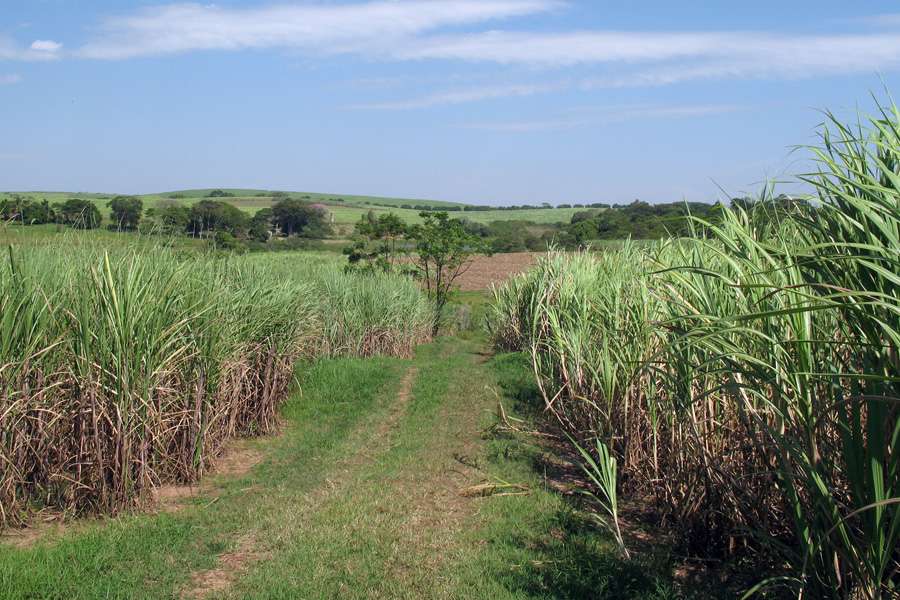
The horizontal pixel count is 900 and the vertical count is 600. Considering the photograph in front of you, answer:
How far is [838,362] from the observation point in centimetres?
355

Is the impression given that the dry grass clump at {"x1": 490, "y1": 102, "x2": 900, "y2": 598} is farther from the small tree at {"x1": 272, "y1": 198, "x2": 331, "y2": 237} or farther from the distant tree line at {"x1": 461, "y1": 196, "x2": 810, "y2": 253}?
the small tree at {"x1": 272, "y1": 198, "x2": 331, "y2": 237}

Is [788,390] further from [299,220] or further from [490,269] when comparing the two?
[490,269]

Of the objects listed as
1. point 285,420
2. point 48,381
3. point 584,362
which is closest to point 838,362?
point 584,362

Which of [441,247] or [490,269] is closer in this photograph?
[441,247]

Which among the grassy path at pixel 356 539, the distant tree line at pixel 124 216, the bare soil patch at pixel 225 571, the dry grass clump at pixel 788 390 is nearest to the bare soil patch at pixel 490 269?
the distant tree line at pixel 124 216

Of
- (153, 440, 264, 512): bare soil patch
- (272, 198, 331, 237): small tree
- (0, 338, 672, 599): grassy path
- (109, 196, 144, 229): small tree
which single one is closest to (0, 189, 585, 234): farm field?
(272, 198, 331, 237): small tree

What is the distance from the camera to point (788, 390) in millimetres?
3631

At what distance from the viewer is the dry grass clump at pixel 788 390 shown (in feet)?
9.47

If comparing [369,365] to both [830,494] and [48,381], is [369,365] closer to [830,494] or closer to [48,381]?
[48,381]

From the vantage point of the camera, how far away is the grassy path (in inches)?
178

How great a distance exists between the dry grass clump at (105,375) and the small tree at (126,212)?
561 mm

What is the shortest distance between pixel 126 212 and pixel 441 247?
1945 cm

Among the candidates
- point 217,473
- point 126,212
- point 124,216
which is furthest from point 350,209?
point 217,473

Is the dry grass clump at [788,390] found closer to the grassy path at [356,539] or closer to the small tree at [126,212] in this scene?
the grassy path at [356,539]
